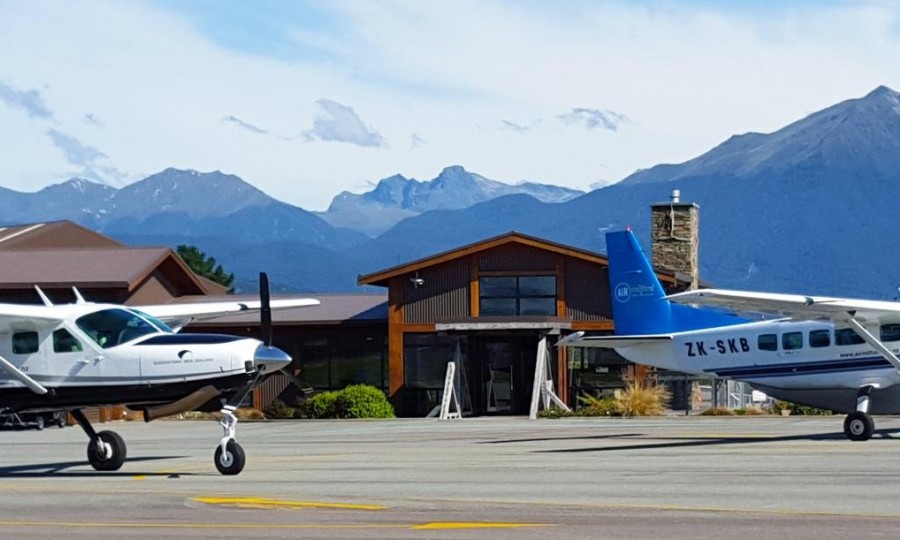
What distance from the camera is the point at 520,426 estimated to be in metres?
32.6

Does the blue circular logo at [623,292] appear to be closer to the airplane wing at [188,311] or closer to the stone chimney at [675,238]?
the airplane wing at [188,311]

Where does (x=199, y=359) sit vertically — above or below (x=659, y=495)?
above

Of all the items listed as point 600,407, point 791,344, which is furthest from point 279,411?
point 791,344

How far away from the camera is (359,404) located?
129 feet

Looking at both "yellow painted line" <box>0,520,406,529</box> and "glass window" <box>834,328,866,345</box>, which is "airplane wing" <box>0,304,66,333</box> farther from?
"glass window" <box>834,328,866,345</box>

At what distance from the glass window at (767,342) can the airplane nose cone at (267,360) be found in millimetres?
10793

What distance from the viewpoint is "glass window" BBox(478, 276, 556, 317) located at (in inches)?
1634

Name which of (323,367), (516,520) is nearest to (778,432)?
(516,520)

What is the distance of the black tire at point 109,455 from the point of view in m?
19.3

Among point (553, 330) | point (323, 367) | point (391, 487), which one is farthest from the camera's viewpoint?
point (323, 367)

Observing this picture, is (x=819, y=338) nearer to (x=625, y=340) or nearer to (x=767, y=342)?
(x=767, y=342)

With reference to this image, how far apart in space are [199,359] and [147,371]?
0.77 metres

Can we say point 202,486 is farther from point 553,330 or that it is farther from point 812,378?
point 553,330

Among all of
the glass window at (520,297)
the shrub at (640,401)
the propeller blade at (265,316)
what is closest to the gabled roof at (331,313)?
the glass window at (520,297)
